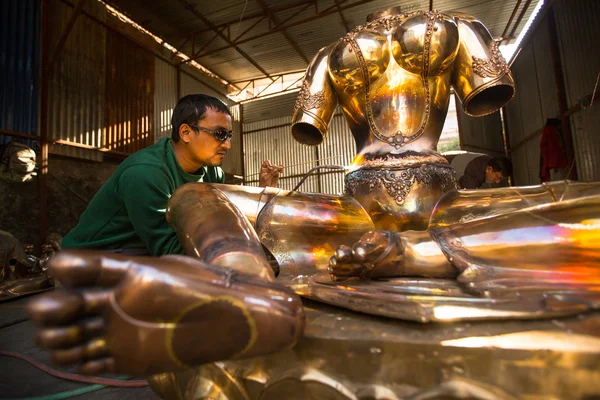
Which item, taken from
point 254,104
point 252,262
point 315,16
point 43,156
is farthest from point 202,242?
point 254,104

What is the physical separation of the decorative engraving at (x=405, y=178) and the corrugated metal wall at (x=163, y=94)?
657 centimetres

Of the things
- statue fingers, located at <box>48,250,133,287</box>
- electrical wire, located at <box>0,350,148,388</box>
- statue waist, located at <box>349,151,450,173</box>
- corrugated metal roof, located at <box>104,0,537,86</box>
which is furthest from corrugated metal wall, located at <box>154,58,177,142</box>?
statue fingers, located at <box>48,250,133,287</box>

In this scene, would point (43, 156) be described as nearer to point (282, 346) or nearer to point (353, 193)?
point (353, 193)

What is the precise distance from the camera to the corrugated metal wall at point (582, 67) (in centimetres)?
454

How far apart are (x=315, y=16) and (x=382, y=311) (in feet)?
21.1

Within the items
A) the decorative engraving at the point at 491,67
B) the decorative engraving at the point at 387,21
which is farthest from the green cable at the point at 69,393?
the decorative engraving at the point at 491,67

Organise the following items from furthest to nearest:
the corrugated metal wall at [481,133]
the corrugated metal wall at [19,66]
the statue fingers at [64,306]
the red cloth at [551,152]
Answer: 1. the corrugated metal wall at [481,133]
2. the red cloth at [551,152]
3. the corrugated metal wall at [19,66]
4. the statue fingers at [64,306]

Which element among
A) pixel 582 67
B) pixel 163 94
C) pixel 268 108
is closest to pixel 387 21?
pixel 582 67

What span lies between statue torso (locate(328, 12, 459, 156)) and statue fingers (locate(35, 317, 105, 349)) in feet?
4.24

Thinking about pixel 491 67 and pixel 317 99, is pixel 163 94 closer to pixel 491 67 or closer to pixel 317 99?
pixel 317 99

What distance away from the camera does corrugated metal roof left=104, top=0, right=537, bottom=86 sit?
6.16 m

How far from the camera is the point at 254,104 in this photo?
9.55m

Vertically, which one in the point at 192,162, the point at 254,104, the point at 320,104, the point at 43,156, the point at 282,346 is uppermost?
the point at 254,104

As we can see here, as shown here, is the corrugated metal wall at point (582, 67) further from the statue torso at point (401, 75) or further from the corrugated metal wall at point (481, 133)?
the statue torso at point (401, 75)
